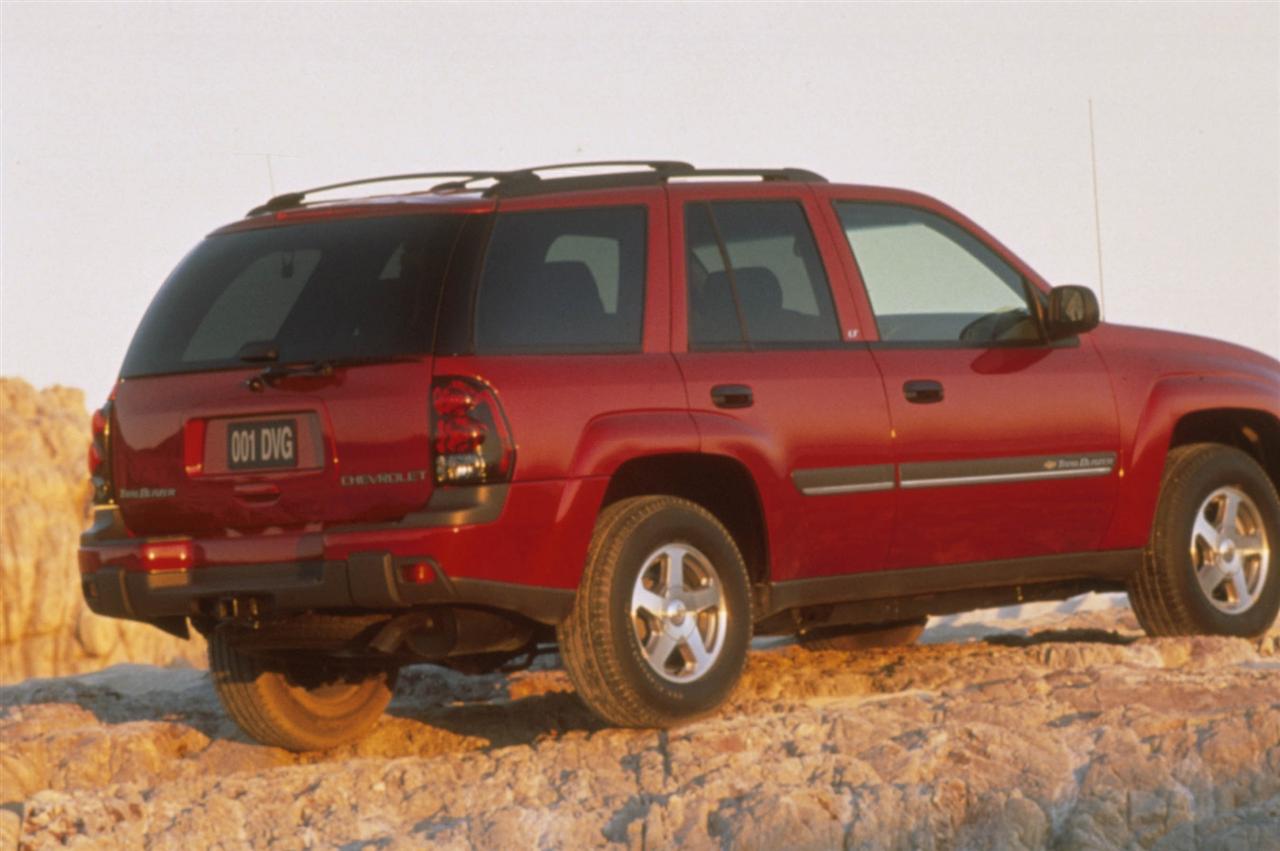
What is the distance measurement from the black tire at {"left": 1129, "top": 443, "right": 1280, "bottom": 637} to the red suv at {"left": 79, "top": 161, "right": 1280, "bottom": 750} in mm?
329

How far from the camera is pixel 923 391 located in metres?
8.38

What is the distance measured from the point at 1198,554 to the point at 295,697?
3.68 metres

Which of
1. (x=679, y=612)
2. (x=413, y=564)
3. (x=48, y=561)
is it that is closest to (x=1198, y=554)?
(x=679, y=612)

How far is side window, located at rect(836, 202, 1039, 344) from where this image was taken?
334 inches

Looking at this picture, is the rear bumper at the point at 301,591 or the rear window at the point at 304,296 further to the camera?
the rear window at the point at 304,296

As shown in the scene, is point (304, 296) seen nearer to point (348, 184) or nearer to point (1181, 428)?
point (348, 184)

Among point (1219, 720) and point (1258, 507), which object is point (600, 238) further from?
point (1258, 507)

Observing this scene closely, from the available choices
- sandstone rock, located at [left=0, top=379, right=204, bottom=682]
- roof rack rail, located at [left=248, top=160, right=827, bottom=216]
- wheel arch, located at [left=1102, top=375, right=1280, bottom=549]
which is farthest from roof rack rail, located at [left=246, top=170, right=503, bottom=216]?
sandstone rock, located at [left=0, top=379, right=204, bottom=682]

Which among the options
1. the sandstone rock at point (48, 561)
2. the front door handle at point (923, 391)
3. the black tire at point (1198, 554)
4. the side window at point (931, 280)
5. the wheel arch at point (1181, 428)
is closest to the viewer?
the front door handle at point (923, 391)

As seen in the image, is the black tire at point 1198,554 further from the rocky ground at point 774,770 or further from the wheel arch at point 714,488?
the wheel arch at point 714,488

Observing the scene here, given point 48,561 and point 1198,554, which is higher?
point 1198,554

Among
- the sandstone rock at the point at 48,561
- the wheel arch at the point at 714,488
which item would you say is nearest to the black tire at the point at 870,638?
the wheel arch at the point at 714,488

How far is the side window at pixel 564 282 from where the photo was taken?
287 inches

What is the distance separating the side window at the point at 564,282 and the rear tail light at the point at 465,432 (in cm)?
19
